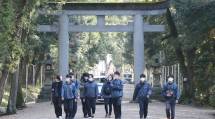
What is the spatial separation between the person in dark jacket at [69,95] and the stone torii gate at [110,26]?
1837 cm

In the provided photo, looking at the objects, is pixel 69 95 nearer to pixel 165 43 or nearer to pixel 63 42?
pixel 63 42

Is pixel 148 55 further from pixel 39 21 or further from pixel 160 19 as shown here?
pixel 39 21

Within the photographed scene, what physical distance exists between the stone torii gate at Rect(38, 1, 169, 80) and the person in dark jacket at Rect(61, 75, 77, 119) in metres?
18.4

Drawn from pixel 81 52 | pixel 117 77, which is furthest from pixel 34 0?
pixel 81 52

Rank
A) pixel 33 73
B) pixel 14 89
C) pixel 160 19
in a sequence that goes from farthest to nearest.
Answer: pixel 33 73, pixel 160 19, pixel 14 89

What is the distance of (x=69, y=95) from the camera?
23219 millimetres

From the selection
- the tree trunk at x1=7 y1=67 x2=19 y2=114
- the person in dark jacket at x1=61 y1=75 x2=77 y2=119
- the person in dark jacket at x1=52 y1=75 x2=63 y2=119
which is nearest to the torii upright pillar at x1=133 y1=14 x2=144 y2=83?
the tree trunk at x1=7 y1=67 x2=19 y2=114

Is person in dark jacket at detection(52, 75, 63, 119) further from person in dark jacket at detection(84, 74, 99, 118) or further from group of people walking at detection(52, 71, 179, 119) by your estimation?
person in dark jacket at detection(84, 74, 99, 118)

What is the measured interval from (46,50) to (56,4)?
41.9 ft

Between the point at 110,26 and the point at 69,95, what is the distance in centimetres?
1927

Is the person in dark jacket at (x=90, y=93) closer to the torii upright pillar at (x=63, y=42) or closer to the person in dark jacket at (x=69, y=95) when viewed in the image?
the person in dark jacket at (x=69, y=95)

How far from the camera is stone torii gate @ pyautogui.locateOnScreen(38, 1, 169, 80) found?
42.1 m

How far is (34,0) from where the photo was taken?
3108 cm

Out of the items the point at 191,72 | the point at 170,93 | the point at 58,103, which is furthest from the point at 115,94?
the point at 191,72
